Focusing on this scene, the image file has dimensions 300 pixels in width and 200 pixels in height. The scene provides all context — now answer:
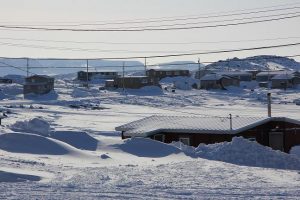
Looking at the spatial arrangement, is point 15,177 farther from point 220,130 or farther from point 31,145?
point 220,130

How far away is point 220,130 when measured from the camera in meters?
27.4

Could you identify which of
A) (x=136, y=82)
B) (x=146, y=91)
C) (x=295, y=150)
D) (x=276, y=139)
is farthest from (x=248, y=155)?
(x=136, y=82)

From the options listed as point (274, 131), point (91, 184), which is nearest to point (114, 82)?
point (274, 131)

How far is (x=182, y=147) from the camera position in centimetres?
2183

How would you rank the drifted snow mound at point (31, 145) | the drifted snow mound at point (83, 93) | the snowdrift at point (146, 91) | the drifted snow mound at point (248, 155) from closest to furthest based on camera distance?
the drifted snow mound at point (248, 155) < the drifted snow mound at point (31, 145) < the drifted snow mound at point (83, 93) < the snowdrift at point (146, 91)

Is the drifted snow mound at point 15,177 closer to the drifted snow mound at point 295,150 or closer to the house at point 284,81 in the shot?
the drifted snow mound at point 295,150

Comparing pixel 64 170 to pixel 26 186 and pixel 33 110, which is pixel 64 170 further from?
pixel 33 110

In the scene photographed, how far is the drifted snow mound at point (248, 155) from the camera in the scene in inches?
758

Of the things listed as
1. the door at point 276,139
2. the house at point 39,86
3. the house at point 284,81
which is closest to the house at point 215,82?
the house at point 284,81

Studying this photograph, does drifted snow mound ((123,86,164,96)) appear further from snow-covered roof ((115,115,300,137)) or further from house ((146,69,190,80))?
snow-covered roof ((115,115,300,137))

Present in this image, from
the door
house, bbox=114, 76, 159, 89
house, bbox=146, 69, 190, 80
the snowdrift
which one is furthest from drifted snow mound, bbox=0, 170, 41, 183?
house, bbox=146, 69, 190, 80

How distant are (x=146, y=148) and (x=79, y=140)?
2736 mm

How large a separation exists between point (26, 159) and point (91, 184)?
4474mm

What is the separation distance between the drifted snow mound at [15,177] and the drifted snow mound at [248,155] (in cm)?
738
